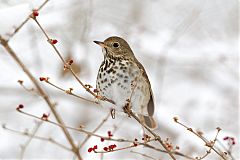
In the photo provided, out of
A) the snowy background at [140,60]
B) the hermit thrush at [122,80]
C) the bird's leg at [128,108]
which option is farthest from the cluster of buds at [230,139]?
the snowy background at [140,60]

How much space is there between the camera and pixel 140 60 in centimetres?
→ 861

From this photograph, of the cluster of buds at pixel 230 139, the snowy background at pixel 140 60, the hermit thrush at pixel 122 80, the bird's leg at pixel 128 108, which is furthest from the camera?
the snowy background at pixel 140 60

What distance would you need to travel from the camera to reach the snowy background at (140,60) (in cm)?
723

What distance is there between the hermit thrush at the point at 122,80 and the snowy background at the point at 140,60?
1794 millimetres

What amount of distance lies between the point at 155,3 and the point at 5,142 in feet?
12.2

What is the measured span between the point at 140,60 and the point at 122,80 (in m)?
4.44

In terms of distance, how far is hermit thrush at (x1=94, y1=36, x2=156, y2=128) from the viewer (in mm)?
4160

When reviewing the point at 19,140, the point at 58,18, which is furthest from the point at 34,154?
the point at 58,18

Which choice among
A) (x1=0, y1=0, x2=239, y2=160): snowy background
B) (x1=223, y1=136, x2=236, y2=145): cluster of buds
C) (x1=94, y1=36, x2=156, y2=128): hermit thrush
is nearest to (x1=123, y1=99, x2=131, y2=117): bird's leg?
(x1=94, y1=36, x2=156, y2=128): hermit thrush

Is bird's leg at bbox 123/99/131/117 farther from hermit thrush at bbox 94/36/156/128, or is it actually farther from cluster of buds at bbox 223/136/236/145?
cluster of buds at bbox 223/136/236/145

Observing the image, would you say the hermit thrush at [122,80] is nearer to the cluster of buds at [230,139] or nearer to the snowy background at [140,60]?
the cluster of buds at [230,139]

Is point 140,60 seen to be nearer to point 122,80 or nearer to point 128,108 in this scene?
point 122,80

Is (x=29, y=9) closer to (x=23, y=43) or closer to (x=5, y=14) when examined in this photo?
(x=5, y=14)

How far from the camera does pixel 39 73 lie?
22.6 feet
